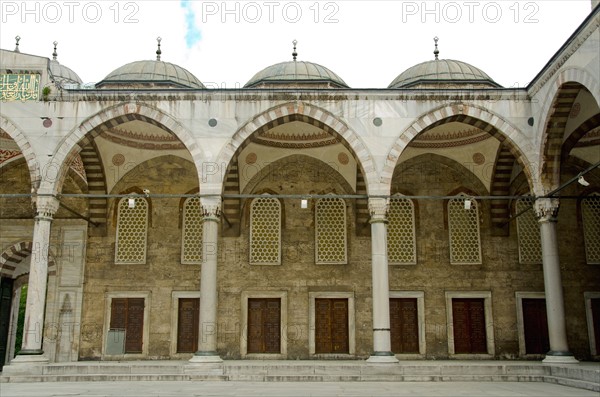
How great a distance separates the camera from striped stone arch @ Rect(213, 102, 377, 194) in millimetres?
11219

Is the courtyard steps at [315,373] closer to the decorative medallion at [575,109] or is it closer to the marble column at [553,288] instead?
the marble column at [553,288]

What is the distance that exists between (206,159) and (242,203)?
9.60 ft

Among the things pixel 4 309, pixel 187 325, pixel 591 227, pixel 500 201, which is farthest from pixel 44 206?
pixel 591 227

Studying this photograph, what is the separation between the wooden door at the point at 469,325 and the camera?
44.1 feet

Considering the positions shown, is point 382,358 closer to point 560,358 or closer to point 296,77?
point 560,358

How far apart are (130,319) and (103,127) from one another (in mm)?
4539

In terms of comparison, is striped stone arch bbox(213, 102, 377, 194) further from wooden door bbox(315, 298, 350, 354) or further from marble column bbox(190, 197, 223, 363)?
wooden door bbox(315, 298, 350, 354)

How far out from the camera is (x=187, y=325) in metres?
13.6

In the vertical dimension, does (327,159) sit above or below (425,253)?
above

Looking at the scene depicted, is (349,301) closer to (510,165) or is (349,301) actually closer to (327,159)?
(327,159)

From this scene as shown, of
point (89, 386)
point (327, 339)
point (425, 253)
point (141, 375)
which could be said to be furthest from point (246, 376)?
point (425, 253)

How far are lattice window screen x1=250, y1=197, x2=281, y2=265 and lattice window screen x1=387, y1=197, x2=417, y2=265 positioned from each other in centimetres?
252

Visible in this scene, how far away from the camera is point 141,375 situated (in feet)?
33.1

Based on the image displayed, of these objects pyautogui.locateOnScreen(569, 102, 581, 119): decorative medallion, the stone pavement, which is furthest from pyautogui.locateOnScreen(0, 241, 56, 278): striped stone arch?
pyautogui.locateOnScreen(569, 102, 581, 119): decorative medallion
